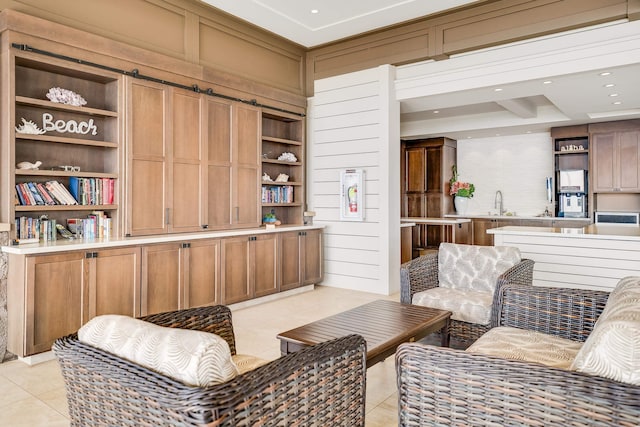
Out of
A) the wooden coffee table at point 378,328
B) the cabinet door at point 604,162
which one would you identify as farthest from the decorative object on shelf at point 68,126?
the cabinet door at point 604,162

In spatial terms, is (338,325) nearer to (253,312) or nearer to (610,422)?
(610,422)

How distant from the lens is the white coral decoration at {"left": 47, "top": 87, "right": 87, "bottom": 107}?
3775 millimetres

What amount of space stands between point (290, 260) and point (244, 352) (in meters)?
2.21

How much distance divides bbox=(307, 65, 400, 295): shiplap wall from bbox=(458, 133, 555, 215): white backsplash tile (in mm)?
4050

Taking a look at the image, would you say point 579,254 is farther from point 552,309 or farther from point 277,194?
point 277,194

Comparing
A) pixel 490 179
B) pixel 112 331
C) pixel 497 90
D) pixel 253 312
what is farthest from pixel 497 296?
pixel 490 179

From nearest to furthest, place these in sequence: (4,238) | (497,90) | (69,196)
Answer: (4,238) < (69,196) < (497,90)

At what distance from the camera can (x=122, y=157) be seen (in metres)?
4.11

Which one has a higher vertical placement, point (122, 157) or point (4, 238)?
point (122, 157)

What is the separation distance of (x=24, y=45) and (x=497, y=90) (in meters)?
4.75

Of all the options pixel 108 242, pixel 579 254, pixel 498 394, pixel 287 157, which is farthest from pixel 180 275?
pixel 579 254

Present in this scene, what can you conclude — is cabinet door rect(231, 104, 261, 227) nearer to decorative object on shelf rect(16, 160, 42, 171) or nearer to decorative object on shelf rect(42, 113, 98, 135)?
decorative object on shelf rect(42, 113, 98, 135)

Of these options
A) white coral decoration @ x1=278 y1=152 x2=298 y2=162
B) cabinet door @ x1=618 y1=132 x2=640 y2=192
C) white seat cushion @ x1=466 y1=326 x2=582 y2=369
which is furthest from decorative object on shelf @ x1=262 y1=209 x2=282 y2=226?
cabinet door @ x1=618 y1=132 x2=640 y2=192

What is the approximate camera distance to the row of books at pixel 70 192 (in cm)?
360
